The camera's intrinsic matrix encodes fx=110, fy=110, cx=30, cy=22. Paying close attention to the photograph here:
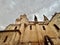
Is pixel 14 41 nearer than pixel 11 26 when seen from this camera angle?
Yes

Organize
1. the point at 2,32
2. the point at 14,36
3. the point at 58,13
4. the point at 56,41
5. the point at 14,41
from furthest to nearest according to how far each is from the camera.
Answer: the point at 58,13
the point at 2,32
the point at 14,36
the point at 14,41
the point at 56,41

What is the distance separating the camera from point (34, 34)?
81.8ft

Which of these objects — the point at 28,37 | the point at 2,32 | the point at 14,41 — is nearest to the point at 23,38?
the point at 28,37

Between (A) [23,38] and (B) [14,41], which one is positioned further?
(A) [23,38]

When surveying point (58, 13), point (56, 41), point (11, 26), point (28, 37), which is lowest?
point (56, 41)

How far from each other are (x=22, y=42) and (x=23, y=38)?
5.96ft

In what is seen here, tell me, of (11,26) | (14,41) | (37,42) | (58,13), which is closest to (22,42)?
(14,41)

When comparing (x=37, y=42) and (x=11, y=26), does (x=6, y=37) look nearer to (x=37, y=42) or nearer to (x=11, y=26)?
(x=37, y=42)

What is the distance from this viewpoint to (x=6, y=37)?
2322cm

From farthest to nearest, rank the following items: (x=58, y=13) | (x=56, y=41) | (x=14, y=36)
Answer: (x=58, y=13) → (x=14, y=36) → (x=56, y=41)

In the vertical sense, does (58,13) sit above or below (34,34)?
above

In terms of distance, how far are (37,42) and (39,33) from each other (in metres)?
3.77

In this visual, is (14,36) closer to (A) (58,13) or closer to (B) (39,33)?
(B) (39,33)

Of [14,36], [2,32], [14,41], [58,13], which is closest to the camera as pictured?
[14,41]
